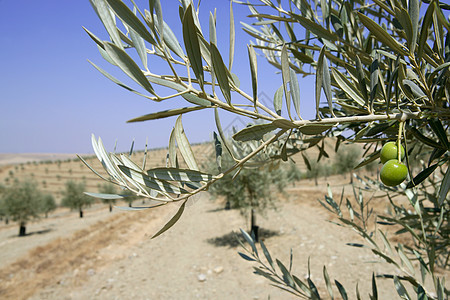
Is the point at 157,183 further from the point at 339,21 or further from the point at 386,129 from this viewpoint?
the point at 339,21

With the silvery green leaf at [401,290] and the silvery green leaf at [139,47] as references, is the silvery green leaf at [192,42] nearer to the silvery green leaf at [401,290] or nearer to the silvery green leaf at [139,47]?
the silvery green leaf at [139,47]

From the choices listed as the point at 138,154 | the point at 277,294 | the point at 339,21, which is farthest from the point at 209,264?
the point at 138,154

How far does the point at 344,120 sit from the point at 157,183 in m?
0.34

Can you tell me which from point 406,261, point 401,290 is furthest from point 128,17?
point 406,261

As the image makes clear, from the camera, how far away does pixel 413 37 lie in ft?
1.57

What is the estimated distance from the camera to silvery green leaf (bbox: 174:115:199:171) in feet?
1.83

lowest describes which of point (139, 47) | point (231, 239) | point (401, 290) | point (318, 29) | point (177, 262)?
point (177, 262)

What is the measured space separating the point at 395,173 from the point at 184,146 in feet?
1.25

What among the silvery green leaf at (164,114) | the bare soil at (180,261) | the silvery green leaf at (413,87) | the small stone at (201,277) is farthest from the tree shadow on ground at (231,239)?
the silvery green leaf at (164,114)

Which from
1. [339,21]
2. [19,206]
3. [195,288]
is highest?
[339,21]

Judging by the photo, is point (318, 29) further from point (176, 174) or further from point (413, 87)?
point (176, 174)

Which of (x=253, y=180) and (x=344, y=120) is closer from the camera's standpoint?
(x=344, y=120)

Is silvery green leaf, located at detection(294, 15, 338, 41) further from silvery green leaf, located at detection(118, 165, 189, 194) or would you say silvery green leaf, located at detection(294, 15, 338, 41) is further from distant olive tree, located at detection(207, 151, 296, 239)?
distant olive tree, located at detection(207, 151, 296, 239)

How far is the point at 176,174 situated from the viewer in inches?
19.7
